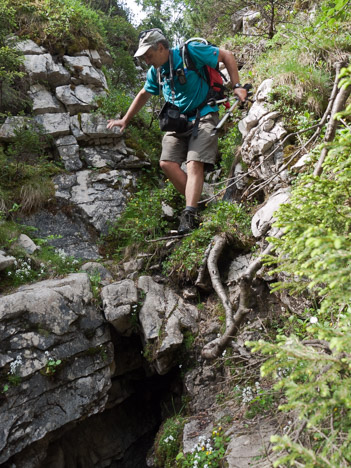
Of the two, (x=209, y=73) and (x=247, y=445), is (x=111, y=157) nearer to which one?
(x=209, y=73)

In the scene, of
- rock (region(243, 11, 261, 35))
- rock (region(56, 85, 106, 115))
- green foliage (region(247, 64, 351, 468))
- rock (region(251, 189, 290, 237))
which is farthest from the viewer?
rock (region(243, 11, 261, 35))

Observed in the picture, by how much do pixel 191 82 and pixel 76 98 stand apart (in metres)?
3.77

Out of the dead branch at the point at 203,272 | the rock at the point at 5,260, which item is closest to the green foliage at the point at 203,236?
the dead branch at the point at 203,272

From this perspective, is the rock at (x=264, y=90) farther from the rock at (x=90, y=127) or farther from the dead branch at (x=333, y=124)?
the rock at (x=90, y=127)

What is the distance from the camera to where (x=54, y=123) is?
7230mm

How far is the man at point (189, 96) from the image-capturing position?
15.9ft

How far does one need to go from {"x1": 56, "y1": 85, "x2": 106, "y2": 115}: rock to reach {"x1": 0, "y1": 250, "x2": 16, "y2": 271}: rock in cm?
402

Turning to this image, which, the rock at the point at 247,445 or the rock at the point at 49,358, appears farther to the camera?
the rock at the point at 49,358

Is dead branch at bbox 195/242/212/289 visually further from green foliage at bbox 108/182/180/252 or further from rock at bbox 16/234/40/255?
rock at bbox 16/234/40/255

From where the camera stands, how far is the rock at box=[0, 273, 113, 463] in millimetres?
3943

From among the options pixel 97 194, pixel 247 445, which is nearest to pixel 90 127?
pixel 97 194

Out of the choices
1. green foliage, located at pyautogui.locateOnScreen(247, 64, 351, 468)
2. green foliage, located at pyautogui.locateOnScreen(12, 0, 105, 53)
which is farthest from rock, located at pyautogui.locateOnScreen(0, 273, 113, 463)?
green foliage, located at pyautogui.locateOnScreen(12, 0, 105, 53)

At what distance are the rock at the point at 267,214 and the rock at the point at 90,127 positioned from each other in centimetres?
413

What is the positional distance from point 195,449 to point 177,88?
15.2 ft
